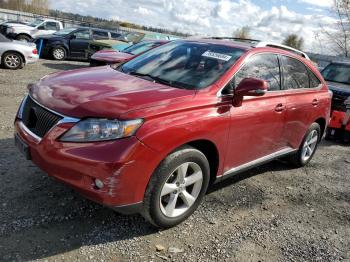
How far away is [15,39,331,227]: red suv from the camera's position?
3.08m

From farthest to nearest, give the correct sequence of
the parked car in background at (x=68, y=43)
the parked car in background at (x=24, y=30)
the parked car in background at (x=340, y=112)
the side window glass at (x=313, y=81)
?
the parked car in background at (x=24, y=30) → the parked car in background at (x=68, y=43) → the parked car in background at (x=340, y=112) → the side window glass at (x=313, y=81)

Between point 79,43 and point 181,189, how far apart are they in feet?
48.6

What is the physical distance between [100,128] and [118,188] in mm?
507

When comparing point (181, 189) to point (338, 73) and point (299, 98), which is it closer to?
point (299, 98)

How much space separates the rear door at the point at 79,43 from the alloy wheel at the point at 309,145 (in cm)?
1321

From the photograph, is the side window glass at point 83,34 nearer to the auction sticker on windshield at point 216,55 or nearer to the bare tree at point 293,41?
the auction sticker on windshield at point 216,55

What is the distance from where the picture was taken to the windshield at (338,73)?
32.2ft

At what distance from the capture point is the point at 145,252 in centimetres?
334

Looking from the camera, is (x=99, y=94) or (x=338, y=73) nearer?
(x=99, y=94)

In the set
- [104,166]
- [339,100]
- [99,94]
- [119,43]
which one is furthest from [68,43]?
[104,166]

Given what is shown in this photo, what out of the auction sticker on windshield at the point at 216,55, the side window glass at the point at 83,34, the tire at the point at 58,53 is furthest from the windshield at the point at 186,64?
the side window glass at the point at 83,34

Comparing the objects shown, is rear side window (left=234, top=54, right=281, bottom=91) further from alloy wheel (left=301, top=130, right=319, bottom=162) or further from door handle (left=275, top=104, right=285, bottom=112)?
alloy wheel (left=301, top=130, right=319, bottom=162)

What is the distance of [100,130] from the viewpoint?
3.07 m

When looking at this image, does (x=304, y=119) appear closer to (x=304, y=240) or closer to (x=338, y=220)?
(x=338, y=220)
